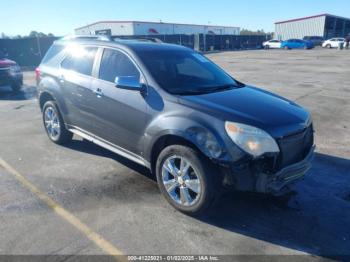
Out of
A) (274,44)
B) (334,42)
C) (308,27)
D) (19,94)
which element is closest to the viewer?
(19,94)

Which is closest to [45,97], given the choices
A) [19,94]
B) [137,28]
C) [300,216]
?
[300,216]

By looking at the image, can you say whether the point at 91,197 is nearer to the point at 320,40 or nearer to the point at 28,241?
the point at 28,241

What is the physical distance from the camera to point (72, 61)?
5441mm

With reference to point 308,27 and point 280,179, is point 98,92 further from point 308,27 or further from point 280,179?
point 308,27

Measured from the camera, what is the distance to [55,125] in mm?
6047

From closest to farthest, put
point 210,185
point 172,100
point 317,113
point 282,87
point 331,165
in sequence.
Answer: point 210,185
point 172,100
point 331,165
point 317,113
point 282,87

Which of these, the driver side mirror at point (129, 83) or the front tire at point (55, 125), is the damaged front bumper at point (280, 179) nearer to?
the driver side mirror at point (129, 83)

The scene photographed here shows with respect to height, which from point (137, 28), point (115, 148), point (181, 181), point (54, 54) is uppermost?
point (137, 28)

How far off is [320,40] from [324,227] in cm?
5678

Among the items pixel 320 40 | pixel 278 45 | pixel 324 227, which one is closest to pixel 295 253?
pixel 324 227

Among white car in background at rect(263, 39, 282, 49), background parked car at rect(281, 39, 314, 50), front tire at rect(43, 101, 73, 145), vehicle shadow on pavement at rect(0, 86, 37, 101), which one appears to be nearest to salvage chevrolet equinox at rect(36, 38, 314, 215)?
front tire at rect(43, 101, 73, 145)

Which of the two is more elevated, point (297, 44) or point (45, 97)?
point (297, 44)

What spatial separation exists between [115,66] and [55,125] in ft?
7.12

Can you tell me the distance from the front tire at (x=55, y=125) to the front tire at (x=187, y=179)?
269cm
